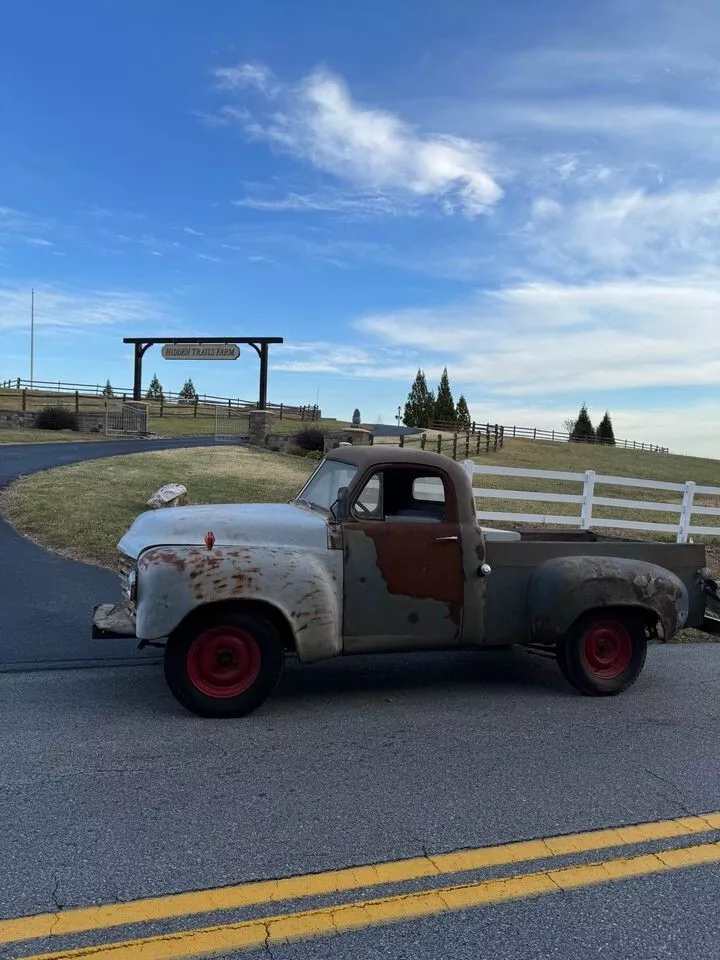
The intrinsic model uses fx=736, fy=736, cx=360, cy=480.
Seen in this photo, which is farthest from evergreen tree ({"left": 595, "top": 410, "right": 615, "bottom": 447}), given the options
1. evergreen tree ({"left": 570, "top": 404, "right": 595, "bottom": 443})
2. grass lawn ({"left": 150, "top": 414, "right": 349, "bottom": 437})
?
grass lawn ({"left": 150, "top": 414, "right": 349, "bottom": 437})

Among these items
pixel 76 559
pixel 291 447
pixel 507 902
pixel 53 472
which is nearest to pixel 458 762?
pixel 507 902

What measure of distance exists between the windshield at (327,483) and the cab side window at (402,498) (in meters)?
0.20

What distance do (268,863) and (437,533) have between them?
8.21ft

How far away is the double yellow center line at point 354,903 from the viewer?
2.59 m

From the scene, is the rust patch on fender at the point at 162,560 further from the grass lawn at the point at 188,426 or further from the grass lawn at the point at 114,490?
the grass lawn at the point at 188,426

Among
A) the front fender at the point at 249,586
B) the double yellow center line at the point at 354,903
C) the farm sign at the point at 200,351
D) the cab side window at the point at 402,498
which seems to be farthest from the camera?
the farm sign at the point at 200,351

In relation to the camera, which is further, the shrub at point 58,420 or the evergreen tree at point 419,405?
the evergreen tree at point 419,405

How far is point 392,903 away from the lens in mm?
2861

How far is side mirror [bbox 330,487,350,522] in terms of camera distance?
498 cm

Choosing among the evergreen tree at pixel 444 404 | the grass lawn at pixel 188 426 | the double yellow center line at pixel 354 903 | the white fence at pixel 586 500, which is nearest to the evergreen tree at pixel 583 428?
the evergreen tree at pixel 444 404

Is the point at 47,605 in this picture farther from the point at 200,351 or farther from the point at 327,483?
the point at 200,351

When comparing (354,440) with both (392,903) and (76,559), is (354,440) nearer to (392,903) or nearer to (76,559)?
(76,559)

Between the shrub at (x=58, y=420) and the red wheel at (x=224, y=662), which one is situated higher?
the shrub at (x=58, y=420)

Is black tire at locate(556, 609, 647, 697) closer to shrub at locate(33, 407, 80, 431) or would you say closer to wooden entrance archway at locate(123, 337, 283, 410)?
wooden entrance archway at locate(123, 337, 283, 410)
